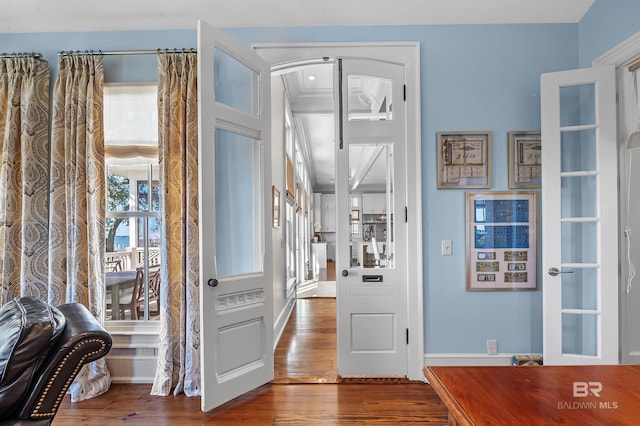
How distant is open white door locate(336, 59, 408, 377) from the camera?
8.86 ft

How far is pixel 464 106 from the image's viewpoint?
8.89 feet

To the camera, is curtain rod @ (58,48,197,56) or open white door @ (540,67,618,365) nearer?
Result: open white door @ (540,67,618,365)

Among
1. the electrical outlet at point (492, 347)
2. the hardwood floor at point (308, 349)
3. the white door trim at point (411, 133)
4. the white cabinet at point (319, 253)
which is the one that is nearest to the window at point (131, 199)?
the white door trim at point (411, 133)

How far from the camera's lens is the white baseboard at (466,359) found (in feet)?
8.77

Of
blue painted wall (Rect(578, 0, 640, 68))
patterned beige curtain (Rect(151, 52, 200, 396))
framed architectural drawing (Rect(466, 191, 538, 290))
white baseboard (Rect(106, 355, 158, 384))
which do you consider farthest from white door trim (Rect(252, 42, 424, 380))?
white baseboard (Rect(106, 355, 158, 384))

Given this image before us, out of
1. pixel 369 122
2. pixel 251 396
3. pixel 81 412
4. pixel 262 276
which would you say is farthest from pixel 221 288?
pixel 369 122

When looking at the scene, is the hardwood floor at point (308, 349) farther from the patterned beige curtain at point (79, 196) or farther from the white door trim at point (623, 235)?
the white door trim at point (623, 235)

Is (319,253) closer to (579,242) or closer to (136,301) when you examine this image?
(136,301)

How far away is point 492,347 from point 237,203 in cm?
234

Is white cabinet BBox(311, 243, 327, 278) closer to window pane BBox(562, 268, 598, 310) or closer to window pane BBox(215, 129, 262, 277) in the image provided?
window pane BBox(215, 129, 262, 277)

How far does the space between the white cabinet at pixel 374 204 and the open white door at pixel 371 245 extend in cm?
1

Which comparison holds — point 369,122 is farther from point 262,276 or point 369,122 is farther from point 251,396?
point 251,396

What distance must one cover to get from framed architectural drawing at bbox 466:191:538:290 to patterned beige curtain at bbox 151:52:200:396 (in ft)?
7.20

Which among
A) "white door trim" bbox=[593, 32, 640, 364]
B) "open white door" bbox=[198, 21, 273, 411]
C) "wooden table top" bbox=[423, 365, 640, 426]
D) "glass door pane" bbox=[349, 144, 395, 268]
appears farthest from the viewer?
"glass door pane" bbox=[349, 144, 395, 268]
